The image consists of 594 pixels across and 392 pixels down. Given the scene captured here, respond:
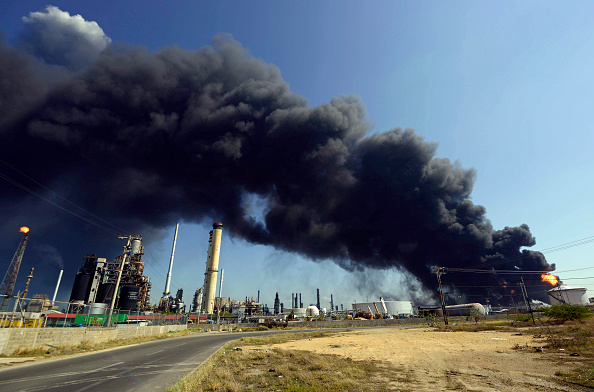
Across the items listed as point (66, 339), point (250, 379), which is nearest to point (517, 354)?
point (250, 379)

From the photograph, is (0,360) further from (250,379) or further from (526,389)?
(526,389)

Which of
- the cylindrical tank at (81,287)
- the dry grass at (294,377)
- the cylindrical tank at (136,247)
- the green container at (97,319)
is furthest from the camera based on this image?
the cylindrical tank at (136,247)

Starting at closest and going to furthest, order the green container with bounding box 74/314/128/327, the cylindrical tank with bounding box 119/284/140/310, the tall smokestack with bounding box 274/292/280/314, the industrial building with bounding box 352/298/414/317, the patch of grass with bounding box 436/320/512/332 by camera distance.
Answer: the patch of grass with bounding box 436/320/512/332 < the green container with bounding box 74/314/128/327 < the cylindrical tank with bounding box 119/284/140/310 < the industrial building with bounding box 352/298/414/317 < the tall smokestack with bounding box 274/292/280/314

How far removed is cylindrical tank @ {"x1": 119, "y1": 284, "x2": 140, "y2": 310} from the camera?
246 feet

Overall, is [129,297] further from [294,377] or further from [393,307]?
[393,307]

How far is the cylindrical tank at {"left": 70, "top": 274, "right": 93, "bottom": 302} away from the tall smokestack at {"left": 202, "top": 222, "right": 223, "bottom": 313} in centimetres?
3369

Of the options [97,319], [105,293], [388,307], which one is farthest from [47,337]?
[388,307]

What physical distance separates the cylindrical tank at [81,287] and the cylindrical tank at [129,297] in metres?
12.7

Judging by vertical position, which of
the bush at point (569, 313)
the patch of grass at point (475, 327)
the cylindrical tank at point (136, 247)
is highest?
the cylindrical tank at point (136, 247)

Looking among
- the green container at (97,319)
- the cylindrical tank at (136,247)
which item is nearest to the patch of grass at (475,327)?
the green container at (97,319)

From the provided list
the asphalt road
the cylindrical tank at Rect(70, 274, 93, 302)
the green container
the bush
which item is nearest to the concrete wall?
the asphalt road

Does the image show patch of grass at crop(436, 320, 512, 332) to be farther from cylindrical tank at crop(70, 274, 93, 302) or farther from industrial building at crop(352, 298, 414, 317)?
cylindrical tank at crop(70, 274, 93, 302)

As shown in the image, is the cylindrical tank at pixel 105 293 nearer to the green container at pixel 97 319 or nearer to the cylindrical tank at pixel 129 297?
A: the cylindrical tank at pixel 129 297

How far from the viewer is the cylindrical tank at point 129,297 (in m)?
74.9
